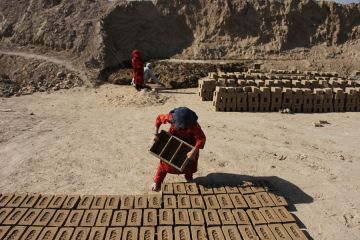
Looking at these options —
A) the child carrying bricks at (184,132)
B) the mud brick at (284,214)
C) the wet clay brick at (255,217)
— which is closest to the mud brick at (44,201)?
the child carrying bricks at (184,132)

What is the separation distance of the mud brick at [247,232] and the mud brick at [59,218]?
2.42 meters

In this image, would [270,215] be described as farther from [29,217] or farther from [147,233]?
[29,217]

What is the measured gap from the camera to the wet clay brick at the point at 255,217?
4.92 metres

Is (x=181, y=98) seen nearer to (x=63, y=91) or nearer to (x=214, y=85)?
(x=214, y=85)

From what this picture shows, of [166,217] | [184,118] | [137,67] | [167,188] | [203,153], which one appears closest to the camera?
[166,217]

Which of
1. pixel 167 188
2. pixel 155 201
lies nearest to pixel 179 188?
pixel 167 188

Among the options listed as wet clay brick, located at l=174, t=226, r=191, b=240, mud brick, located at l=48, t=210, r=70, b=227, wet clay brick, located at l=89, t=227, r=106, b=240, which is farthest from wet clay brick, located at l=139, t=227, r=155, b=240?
mud brick, located at l=48, t=210, r=70, b=227

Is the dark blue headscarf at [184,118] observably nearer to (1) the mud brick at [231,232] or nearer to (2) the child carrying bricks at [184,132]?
(2) the child carrying bricks at [184,132]

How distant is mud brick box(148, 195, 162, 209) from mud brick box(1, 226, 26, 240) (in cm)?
175

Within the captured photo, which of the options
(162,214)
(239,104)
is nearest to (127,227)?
(162,214)

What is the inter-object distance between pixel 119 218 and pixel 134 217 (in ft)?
0.68

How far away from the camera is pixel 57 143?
8102 mm

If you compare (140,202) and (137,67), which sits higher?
(137,67)

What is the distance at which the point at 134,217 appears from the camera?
4934mm
